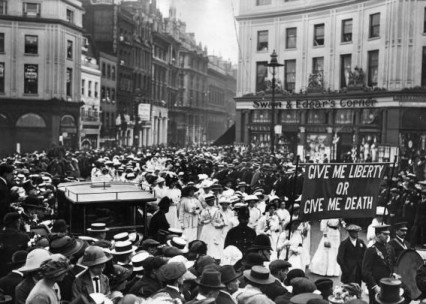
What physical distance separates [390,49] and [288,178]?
1836 centimetres

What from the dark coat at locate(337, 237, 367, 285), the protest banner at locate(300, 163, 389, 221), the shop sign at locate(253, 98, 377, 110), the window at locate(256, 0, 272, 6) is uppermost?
the window at locate(256, 0, 272, 6)

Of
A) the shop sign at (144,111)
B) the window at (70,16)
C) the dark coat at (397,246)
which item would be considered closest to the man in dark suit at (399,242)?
the dark coat at (397,246)

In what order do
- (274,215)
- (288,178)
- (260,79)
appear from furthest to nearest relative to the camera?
(260,79) < (288,178) < (274,215)

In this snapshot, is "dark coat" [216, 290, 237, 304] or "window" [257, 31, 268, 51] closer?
"dark coat" [216, 290, 237, 304]

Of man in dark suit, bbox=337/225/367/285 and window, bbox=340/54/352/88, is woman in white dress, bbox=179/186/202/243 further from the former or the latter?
window, bbox=340/54/352/88

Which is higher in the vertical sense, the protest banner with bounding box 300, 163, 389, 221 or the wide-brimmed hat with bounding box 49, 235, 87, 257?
the protest banner with bounding box 300, 163, 389, 221

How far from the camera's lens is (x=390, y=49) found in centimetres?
3538

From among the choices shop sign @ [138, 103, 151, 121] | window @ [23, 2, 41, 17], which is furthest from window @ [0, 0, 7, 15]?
shop sign @ [138, 103, 151, 121]

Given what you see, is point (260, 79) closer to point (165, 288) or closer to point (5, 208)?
point (5, 208)

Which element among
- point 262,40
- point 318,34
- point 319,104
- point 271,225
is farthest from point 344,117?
point 271,225

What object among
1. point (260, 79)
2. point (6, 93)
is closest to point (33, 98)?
point (6, 93)

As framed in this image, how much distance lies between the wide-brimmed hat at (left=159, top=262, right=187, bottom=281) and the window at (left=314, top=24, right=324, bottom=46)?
37.4 meters

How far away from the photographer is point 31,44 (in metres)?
47.9

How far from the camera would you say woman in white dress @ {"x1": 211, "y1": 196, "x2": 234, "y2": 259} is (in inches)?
520
